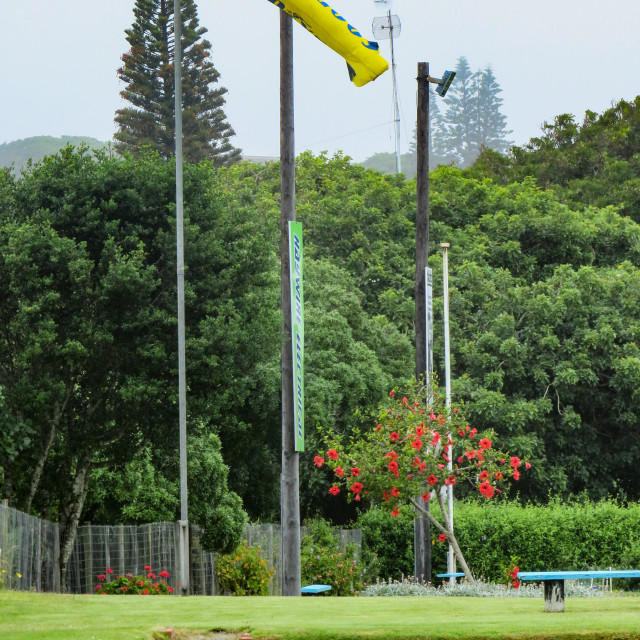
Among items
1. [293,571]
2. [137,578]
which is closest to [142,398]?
[137,578]

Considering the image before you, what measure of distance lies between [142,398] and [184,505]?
2026 mm

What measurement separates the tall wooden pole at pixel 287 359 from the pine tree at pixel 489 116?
167 meters

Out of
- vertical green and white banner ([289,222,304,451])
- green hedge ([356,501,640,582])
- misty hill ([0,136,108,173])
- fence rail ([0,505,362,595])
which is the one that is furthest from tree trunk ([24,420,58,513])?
misty hill ([0,136,108,173])

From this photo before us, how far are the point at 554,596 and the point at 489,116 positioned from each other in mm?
177568

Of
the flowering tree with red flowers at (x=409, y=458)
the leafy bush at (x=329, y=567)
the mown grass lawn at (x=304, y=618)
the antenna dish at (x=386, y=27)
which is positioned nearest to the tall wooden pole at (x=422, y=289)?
the flowering tree with red flowers at (x=409, y=458)

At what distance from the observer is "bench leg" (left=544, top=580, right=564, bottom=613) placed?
1089 centimetres

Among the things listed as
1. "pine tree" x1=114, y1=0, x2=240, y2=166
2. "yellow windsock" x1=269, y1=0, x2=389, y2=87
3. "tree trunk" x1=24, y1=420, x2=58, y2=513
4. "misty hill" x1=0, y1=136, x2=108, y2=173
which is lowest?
"tree trunk" x1=24, y1=420, x2=58, y2=513

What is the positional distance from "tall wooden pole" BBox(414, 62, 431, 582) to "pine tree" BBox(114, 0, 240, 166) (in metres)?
28.5

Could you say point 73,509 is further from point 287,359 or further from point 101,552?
point 287,359

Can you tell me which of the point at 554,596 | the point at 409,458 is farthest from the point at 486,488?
the point at 554,596

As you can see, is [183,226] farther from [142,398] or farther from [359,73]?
[359,73]

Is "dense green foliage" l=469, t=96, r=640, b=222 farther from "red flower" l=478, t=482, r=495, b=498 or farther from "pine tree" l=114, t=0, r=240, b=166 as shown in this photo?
"red flower" l=478, t=482, r=495, b=498

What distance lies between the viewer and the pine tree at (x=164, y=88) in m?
50.3

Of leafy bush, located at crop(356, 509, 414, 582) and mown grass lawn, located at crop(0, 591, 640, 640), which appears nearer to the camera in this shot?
mown grass lawn, located at crop(0, 591, 640, 640)
